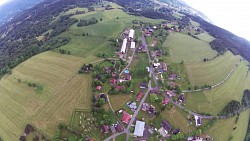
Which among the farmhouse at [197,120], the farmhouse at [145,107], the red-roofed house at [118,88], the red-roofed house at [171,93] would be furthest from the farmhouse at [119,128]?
the farmhouse at [197,120]

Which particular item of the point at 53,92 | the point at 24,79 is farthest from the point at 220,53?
the point at 24,79

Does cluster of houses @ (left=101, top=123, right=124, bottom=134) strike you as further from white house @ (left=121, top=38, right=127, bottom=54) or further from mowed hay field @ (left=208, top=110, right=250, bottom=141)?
white house @ (left=121, top=38, right=127, bottom=54)

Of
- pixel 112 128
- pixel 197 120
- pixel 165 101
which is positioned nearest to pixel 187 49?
pixel 165 101

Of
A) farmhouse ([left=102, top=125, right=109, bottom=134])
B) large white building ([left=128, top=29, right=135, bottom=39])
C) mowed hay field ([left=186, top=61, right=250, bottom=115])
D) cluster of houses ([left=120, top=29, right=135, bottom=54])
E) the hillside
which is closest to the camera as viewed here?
farmhouse ([left=102, top=125, right=109, bottom=134])

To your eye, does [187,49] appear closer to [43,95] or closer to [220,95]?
[220,95]

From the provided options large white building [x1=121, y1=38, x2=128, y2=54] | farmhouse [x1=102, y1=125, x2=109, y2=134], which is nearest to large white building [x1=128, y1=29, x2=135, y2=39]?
large white building [x1=121, y1=38, x2=128, y2=54]

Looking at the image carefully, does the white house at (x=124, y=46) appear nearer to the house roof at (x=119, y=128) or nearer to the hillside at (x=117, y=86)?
the hillside at (x=117, y=86)

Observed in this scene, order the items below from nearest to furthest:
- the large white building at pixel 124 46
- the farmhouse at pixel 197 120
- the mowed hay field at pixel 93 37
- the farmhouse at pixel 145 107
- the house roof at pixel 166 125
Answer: the house roof at pixel 166 125, the farmhouse at pixel 145 107, the farmhouse at pixel 197 120, the large white building at pixel 124 46, the mowed hay field at pixel 93 37
